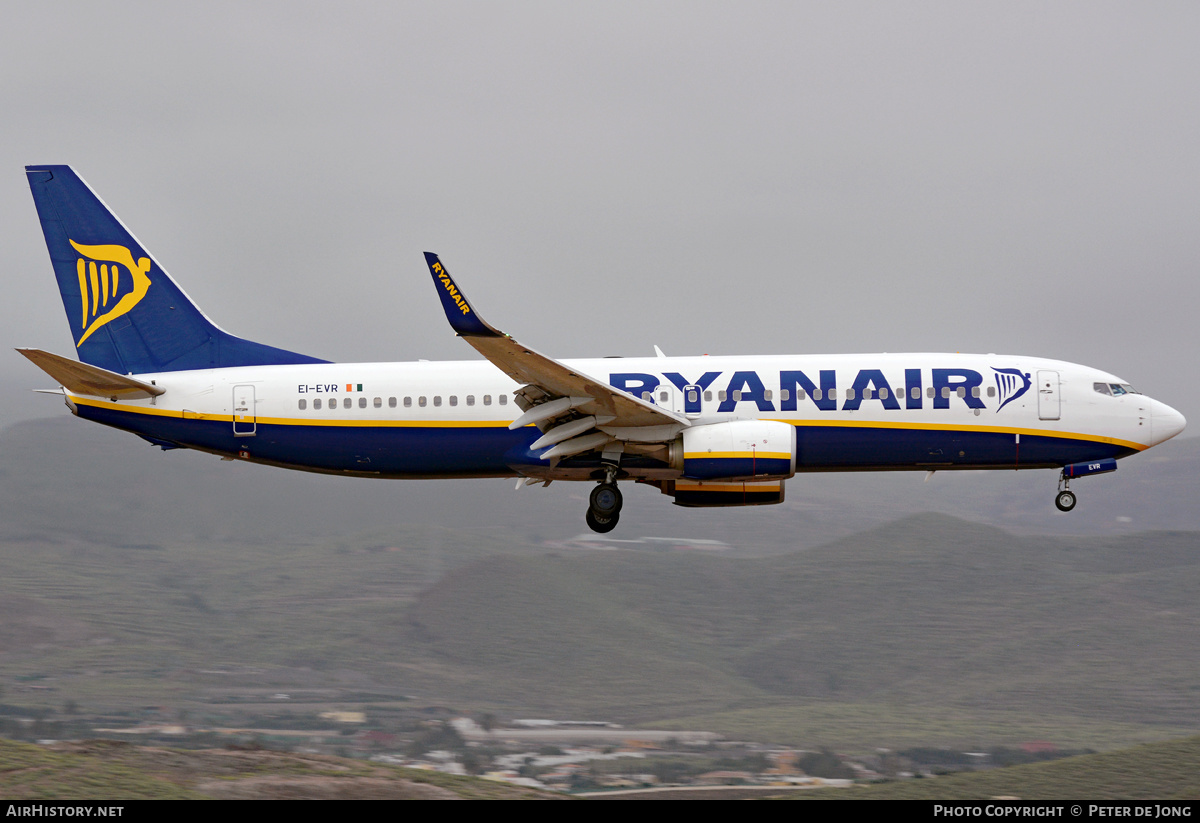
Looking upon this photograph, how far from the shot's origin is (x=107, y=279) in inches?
1599

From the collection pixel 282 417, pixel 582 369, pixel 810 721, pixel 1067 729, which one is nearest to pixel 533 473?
Result: pixel 582 369

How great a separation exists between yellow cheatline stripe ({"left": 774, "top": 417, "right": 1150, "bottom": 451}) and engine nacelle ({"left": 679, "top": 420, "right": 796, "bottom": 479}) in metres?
1.36

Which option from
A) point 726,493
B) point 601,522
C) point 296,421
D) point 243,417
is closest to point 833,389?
point 726,493

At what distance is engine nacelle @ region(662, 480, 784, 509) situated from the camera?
37.8m

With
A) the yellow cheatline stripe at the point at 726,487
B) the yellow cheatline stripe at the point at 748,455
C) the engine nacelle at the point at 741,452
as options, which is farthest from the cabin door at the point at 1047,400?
the yellow cheatline stripe at the point at 748,455

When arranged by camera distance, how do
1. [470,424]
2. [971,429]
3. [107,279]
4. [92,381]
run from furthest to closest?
1. [107,279]
2. [92,381]
3. [470,424]
4. [971,429]

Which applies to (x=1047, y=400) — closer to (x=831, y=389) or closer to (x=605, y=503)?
(x=831, y=389)

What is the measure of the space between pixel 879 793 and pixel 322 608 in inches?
4434

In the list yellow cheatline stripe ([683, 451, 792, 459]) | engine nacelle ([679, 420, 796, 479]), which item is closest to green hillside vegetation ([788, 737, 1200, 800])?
engine nacelle ([679, 420, 796, 479])

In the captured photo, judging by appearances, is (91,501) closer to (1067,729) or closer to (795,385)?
(1067,729)

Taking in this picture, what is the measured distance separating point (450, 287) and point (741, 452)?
33.1ft

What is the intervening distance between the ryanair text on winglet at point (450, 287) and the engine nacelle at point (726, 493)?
10926mm

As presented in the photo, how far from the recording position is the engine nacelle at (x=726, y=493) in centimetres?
3781

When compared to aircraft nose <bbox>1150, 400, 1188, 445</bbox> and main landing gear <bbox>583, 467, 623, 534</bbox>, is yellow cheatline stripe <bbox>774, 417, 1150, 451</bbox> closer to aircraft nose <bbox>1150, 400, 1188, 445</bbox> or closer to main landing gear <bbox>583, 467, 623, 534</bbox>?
aircraft nose <bbox>1150, 400, 1188, 445</bbox>
